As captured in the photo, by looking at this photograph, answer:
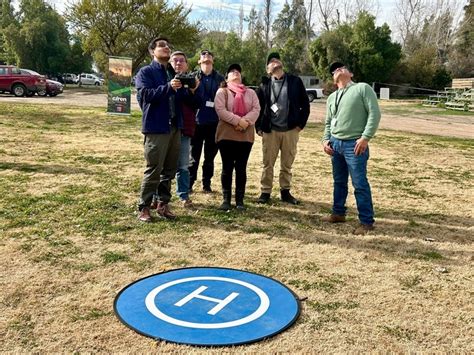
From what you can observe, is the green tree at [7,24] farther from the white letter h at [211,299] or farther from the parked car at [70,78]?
the white letter h at [211,299]

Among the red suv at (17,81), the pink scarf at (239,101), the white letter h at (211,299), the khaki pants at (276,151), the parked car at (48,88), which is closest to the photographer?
the white letter h at (211,299)

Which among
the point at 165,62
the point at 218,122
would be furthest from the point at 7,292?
the point at 218,122

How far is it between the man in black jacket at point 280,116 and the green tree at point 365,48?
1614 inches

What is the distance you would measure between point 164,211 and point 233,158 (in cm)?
107

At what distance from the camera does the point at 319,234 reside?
5379 millimetres

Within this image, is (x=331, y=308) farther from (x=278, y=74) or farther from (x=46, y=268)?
(x=278, y=74)

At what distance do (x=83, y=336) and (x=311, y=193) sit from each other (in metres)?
4.73

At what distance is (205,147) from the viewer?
6.73 m

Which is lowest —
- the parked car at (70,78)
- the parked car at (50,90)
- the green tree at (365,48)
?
the parked car at (50,90)

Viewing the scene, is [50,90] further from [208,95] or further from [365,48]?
[365,48]

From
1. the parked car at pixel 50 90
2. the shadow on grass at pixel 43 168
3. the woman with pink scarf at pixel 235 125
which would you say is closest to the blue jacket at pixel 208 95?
the woman with pink scarf at pixel 235 125

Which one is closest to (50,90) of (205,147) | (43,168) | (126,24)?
(126,24)

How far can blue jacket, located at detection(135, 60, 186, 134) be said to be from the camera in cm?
512

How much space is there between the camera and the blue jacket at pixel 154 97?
202 inches
